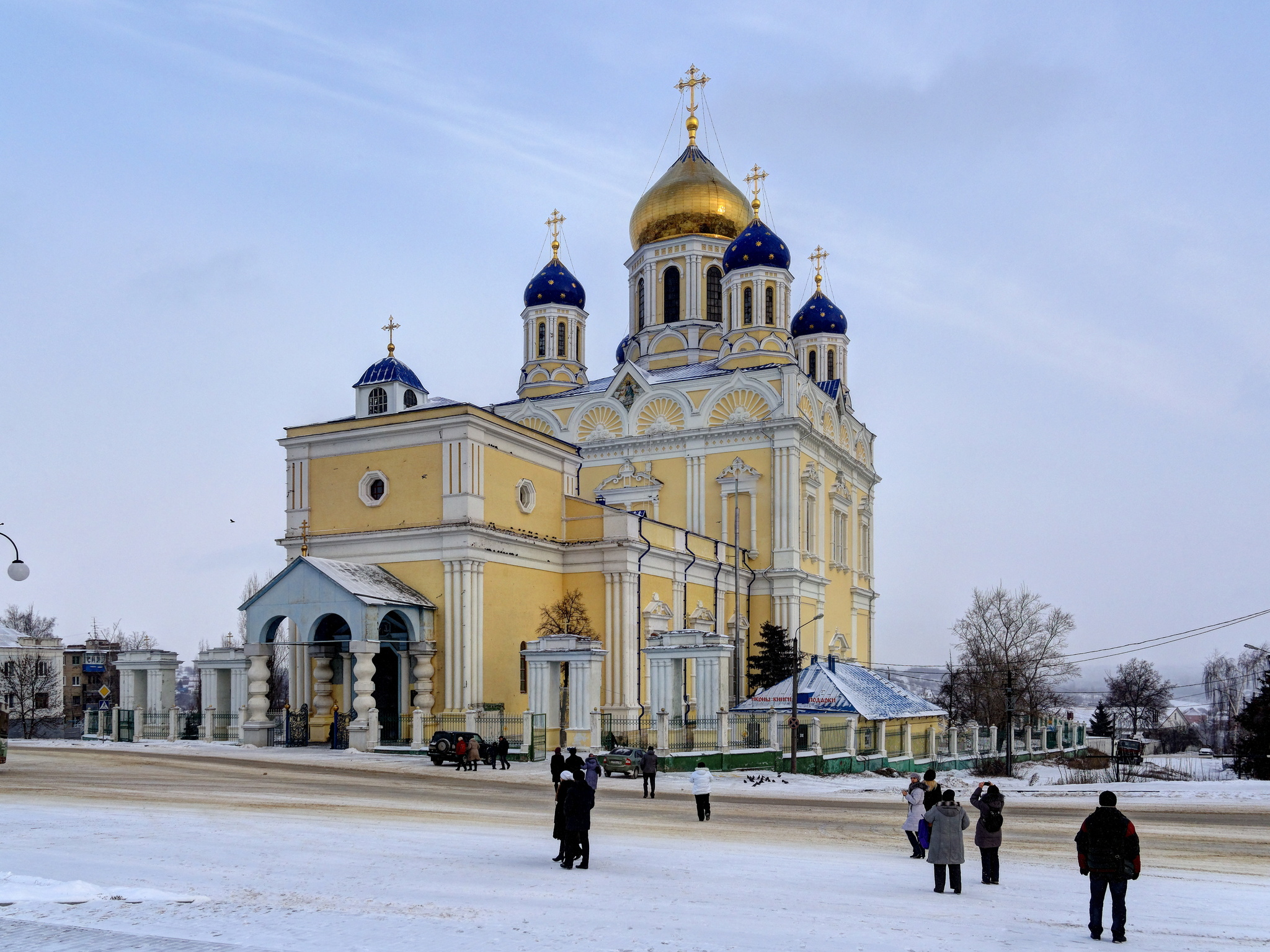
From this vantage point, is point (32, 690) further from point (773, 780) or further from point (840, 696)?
point (773, 780)

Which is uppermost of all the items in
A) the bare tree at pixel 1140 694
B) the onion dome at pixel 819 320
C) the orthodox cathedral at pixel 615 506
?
the onion dome at pixel 819 320

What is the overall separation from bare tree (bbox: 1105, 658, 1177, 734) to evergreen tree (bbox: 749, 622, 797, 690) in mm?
55479

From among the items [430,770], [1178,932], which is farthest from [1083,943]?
[430,770]

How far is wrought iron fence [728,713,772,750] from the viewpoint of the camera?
92.4 feet

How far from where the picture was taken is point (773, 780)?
84.6 feet

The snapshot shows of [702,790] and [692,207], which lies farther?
[692,207]

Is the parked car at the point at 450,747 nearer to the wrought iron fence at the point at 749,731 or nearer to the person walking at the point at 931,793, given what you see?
the wrought iron fence at the point at 749,731

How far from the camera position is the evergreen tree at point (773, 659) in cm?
3844

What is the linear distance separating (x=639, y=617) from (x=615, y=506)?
12.0m

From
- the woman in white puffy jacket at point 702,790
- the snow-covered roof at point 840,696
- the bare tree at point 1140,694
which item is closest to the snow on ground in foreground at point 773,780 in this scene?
the snow-covered roof at point 840,696

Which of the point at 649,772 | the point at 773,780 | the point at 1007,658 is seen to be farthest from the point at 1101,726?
the point at 649,772

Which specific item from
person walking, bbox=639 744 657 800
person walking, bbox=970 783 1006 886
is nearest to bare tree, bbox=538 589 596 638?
person walking, bbox=639 744 657 800

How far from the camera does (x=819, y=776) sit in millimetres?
27484

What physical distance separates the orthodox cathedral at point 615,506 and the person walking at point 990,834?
16.8 m
